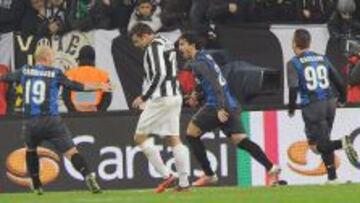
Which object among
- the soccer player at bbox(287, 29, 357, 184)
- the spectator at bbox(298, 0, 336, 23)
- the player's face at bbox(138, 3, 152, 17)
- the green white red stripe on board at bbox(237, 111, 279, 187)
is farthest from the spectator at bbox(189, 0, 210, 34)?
the soccer player at bbox(287, 29, 357, 184)

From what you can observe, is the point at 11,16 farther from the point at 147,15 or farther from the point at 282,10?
A: the point at 282,10

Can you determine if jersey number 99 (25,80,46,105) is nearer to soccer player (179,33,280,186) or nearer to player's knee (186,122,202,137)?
soccer player (179,33,280,186)

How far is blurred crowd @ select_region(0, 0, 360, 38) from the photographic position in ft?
75.2

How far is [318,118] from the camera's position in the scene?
18.0 meters

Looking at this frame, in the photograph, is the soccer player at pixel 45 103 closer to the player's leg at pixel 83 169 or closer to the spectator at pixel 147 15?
the player's leg at pixel 83 169

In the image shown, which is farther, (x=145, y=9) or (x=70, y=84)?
(x=145, y=9)

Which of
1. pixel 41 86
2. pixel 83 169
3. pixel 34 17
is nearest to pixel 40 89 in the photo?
pixel 41 86

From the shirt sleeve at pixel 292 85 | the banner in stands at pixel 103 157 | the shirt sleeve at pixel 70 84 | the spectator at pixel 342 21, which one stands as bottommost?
the banner in stands at pixel 103 157

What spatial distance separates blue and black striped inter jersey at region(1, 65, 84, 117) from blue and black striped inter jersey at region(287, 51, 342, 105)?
282cm

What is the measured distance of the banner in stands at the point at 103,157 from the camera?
20.5 m

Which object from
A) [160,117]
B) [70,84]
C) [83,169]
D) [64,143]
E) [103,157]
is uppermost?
[70,84]

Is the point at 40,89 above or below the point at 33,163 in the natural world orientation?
above

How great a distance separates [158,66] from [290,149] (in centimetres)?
431

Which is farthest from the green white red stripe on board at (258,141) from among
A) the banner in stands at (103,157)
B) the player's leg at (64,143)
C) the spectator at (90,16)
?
the spectator at (90,16)
